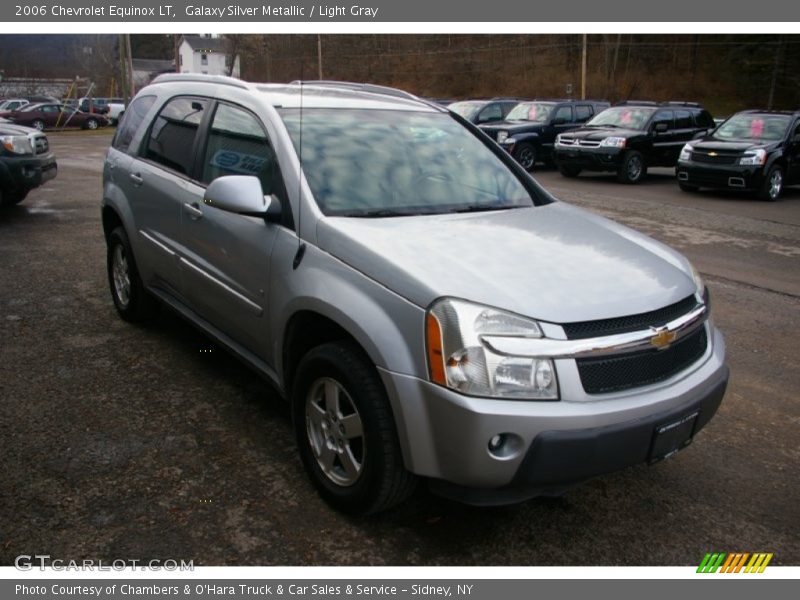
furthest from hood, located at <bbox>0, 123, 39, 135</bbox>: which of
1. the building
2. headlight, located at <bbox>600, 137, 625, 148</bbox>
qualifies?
the building

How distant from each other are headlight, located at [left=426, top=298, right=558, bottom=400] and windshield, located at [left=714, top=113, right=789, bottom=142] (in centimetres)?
1316

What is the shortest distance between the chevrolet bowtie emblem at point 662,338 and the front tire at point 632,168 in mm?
13739

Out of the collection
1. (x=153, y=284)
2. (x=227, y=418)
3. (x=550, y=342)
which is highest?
(x=550, y=342)

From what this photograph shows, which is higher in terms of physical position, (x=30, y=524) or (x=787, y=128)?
(x=787, y=128)

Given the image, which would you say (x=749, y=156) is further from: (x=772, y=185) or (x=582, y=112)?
(x=582, y=112)

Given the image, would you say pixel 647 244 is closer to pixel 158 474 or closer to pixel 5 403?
pixel 158 474

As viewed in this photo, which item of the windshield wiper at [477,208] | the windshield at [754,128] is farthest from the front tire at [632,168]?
the windshield wiper at [477,208]

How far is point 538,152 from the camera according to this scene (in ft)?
59.9

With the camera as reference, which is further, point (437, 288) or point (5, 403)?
point (5, 403)

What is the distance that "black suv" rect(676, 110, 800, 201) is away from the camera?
13.3 metres

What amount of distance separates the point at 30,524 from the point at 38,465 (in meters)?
0.53

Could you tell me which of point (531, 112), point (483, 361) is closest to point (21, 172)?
point (483, 361)

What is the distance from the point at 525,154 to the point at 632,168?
2.87 m

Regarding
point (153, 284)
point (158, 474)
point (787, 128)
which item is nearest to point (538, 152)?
point (787, 128)
